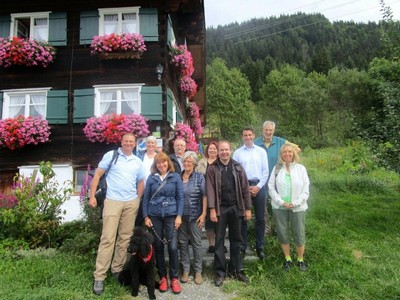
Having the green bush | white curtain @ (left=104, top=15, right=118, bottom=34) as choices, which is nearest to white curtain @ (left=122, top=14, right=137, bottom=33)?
white curtain @ (left=104, top=15, right=118, bottom=34)

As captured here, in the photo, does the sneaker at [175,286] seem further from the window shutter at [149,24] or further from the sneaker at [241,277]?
the window shutter at [149,24]

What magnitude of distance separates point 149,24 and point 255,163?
7.44 metres

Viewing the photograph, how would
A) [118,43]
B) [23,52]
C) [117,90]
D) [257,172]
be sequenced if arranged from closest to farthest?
[257,172] → [118,43] → [23,52] → [117,90]

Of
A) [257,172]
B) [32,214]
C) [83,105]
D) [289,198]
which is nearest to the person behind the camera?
[289,198]

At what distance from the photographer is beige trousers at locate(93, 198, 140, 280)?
14.3 ft

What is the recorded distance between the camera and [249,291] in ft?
14.1

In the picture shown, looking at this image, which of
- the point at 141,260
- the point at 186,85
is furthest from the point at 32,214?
the point at 186,85

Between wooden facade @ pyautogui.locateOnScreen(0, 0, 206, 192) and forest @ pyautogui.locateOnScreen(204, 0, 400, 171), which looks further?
wooden facade @ pyautogui.locateOnScreen(0, 0, 206, 192)

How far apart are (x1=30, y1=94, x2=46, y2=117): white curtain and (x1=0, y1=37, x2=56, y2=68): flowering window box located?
1.05 m

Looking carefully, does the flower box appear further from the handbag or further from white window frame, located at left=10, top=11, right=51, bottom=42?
the handbag

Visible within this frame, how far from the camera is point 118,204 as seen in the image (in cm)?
442

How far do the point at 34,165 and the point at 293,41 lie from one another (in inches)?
3609

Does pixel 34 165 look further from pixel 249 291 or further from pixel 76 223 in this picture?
pixel 249 291

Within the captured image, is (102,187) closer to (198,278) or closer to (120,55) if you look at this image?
(198,278)
